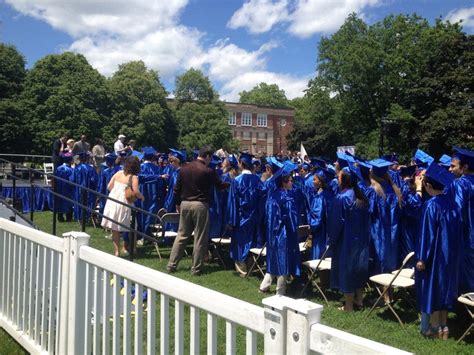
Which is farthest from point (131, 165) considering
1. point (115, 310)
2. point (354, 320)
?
point (115, 310)

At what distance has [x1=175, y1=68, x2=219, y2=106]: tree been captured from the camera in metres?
65.1

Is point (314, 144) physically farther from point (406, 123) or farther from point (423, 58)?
point (406, 123)

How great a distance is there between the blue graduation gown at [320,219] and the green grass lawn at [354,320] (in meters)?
0.63

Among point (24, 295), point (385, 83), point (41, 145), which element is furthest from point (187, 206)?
point (385, 83)

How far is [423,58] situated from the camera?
135ft

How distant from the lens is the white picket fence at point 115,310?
1.88 metres

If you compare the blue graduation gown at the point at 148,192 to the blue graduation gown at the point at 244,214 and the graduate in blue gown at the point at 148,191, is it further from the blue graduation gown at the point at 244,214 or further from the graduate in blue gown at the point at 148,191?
the blue graduation gown at the point at 244,214

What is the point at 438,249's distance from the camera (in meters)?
4.83

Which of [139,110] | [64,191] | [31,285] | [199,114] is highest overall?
[199,114]

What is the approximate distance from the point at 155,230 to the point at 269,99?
95.4 metres

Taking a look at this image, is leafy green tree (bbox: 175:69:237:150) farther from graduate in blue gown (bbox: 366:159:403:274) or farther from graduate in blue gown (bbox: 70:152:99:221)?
graduate in blue gown (bbox: 366:159:403:274)

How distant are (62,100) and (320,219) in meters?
32.6

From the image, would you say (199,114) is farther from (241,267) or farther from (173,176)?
(241,267)

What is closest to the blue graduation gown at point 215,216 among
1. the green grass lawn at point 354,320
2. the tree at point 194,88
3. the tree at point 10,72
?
the green grass lawn at point 354,320
